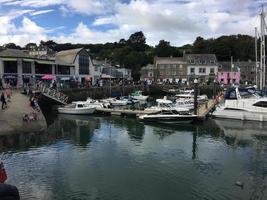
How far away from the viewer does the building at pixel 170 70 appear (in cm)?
13988

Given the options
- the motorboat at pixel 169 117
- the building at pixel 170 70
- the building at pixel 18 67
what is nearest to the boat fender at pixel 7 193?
the motorboat at pixel 169 117

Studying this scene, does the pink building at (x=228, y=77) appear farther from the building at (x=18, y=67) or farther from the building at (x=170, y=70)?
the building at (x=18, y=67)

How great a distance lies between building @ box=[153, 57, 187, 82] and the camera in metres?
140

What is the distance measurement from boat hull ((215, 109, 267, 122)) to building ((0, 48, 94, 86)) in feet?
119

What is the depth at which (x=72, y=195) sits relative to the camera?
21.7m

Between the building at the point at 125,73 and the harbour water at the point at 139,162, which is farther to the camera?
the building at the point at 125,73

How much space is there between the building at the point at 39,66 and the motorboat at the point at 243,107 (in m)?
37.0

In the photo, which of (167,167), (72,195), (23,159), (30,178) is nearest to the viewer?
(72,195)

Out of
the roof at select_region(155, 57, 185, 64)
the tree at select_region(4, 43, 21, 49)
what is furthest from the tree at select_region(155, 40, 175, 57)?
the tree at select_region(4, 43, 21, 49)

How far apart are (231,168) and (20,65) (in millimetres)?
56435

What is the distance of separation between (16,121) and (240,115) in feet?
89.9

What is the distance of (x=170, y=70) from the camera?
141500 millimetres

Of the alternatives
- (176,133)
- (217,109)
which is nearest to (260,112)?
(217,109)

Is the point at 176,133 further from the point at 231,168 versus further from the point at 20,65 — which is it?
the point at 20,65
